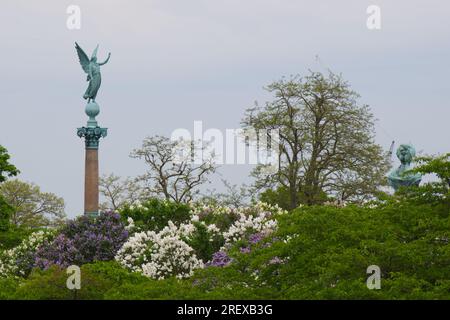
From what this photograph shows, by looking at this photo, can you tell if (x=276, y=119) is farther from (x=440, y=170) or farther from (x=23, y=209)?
(x=440, y=170)

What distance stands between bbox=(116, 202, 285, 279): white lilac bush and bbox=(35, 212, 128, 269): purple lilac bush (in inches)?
28.1

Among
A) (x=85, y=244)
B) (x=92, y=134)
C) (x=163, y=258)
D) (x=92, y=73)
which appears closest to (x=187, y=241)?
(x=163, y=258)

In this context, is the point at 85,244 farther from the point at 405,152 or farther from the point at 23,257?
the point at 405,152

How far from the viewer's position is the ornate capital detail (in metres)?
43.5

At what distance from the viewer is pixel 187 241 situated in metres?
32.2

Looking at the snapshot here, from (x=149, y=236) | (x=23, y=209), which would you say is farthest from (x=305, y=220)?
(x=23, y=209)

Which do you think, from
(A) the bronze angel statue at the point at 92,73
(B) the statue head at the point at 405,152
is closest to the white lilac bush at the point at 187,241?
(B) the statue head at the point at 405,152

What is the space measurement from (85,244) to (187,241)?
147 inches

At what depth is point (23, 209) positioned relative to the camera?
65.6 meters

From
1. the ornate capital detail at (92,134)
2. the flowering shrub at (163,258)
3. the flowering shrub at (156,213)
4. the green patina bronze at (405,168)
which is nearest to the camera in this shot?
the flowering shrub at (163,258)

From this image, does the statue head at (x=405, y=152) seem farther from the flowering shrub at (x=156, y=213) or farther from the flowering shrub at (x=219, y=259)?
the flowering shrub at (x=219, y=259)

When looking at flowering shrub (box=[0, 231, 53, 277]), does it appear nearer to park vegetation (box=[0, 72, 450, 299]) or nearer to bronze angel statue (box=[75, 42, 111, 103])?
park vegetation (box=[0, 72, 450, 299])

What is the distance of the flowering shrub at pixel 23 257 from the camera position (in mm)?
35156
